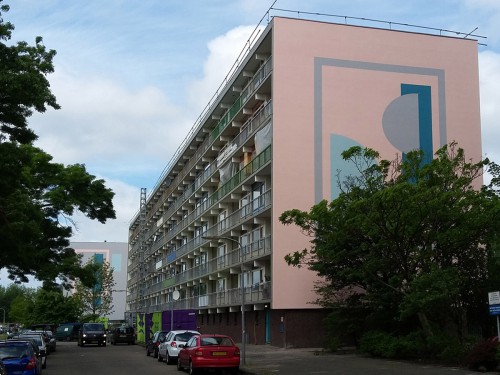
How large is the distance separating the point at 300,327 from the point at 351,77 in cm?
1515

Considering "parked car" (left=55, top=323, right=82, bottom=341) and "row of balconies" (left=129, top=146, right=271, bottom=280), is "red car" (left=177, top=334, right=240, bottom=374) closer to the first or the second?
"row of balconies" (left=129, top=146, right=271, bottom=280)

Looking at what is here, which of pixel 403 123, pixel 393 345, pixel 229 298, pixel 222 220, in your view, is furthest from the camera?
pixel 222 220

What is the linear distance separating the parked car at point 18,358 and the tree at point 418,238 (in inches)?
463

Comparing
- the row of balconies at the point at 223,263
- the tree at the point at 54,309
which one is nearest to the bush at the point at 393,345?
the row of balconies at the point at 223,263

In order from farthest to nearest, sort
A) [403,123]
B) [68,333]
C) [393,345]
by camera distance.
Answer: [68,333] < [403,123] < [393,345]

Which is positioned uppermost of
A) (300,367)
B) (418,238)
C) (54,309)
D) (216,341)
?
(418,238)

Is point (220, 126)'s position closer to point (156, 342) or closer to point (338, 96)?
point (338, 96)

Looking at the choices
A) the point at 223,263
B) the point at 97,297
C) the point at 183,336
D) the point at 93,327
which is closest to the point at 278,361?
the point at 183,336

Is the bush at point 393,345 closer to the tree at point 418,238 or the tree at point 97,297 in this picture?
the tree at point 418,238

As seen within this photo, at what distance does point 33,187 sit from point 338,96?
1855 cm

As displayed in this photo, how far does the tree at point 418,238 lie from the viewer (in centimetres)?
2469

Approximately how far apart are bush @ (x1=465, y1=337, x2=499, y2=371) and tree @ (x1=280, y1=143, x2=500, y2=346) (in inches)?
109

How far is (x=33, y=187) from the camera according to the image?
125 ft

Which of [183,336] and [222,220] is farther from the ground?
[222,220]
